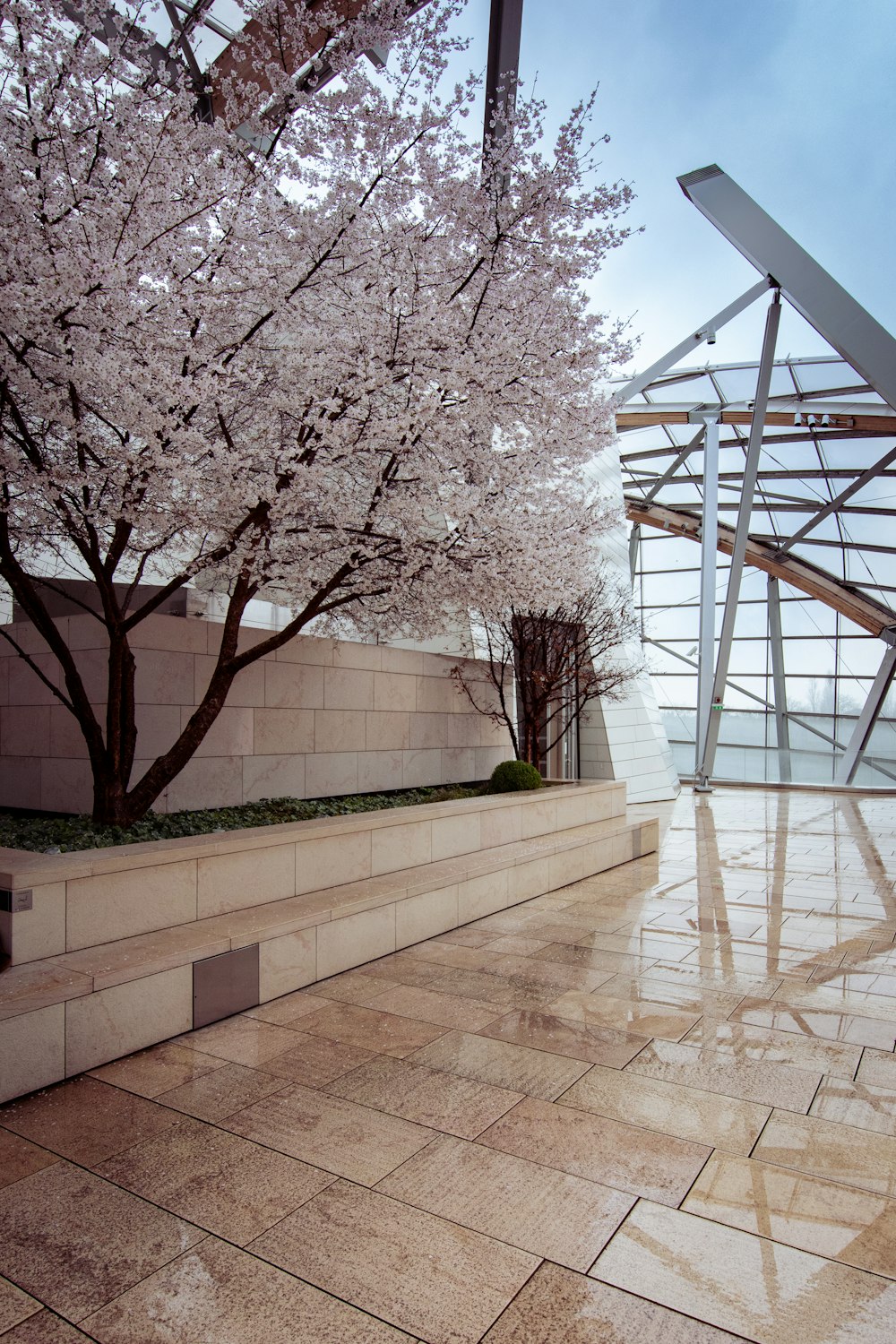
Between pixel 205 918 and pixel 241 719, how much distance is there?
9.87ft

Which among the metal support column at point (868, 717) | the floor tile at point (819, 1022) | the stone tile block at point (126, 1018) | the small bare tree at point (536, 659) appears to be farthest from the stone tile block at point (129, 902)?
the metal support column at point (868, 717)

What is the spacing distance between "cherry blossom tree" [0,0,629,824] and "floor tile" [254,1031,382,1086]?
96.9 inches

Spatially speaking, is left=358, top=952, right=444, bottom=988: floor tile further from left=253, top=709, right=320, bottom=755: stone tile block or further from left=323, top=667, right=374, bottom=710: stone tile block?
left=323, top=667, right=374, bottom=710: stone tile block

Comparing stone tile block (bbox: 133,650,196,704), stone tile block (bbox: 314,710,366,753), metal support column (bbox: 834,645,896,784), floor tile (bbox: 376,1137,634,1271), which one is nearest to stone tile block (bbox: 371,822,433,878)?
stone tile block (bbox: 314,710,366,753)

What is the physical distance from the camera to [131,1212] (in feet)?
8.86

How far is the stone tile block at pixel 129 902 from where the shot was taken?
4.22 m

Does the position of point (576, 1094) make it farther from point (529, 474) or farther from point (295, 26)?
point (295, 26)

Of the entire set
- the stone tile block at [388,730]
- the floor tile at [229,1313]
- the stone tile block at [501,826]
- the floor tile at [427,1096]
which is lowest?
the floor tile at [427,1096]

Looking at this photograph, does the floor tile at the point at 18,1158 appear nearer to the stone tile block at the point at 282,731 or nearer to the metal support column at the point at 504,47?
the stone tile block at the point at 282,731

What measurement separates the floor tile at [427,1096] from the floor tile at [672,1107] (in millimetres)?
317

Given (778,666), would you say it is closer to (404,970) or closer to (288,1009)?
(404,970)

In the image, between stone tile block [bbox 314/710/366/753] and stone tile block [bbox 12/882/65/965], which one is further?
stone tile block [bbox 314/710/366/753]

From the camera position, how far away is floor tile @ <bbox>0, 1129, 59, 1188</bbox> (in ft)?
9.60

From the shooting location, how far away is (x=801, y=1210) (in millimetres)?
2746
